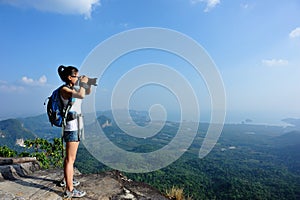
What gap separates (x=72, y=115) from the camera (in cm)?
305

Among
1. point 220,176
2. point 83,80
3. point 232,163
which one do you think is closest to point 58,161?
point 83,80

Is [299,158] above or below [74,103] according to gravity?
below

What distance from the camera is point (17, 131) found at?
127312 millimetres

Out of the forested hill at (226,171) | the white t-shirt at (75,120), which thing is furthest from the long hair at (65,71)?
the forested hill at (226,171)

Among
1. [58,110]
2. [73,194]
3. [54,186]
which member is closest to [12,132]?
[54,186]

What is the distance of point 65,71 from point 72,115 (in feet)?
1.88

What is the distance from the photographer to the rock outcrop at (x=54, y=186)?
316 centimetres

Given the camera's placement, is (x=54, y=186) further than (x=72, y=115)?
Yes

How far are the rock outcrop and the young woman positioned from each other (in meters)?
0.34

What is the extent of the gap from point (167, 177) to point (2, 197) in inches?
1976

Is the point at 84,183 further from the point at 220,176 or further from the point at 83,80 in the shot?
the point at 220,176

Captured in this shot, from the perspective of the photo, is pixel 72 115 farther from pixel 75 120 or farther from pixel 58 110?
pixel 58 110

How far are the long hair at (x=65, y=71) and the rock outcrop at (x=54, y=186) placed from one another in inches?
60.9

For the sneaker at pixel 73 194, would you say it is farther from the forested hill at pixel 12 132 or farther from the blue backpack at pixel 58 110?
the forested hill at pixel 12 132
